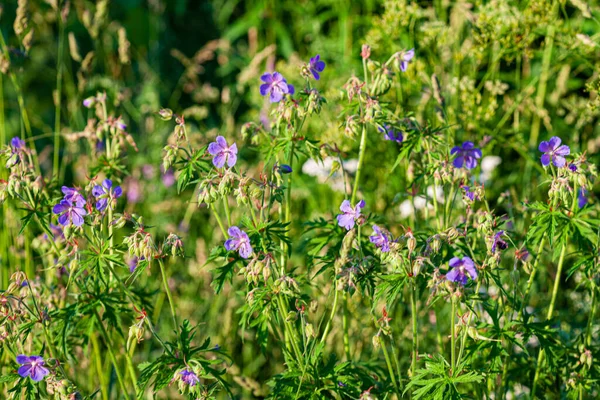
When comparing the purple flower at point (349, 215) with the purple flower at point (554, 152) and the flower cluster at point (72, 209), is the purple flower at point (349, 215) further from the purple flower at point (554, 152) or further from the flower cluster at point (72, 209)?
the flower cluster at point (72, 209)

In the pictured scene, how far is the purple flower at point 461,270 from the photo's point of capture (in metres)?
1.70

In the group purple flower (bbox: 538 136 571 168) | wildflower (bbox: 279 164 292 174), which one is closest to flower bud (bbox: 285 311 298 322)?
wildflower (bbox: 279 164 292 174)

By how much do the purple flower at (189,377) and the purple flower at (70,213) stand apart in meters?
0.49

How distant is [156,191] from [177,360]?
237cm

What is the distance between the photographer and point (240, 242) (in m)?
1.85

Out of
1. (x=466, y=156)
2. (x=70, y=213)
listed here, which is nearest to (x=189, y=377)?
(x=70, y=213)

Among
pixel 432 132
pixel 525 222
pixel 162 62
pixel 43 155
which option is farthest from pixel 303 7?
pixel 432 132

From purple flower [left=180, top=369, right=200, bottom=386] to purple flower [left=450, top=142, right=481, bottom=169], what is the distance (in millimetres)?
1044

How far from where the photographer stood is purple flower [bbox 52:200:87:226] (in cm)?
187

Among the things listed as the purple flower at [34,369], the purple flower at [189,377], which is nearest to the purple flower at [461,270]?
the purple flower at [189,377]

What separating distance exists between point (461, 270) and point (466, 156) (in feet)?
1.93

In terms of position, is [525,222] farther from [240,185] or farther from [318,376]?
[240,185]

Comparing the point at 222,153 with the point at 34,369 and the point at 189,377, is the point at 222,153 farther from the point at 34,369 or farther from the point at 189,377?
the point at 34,369

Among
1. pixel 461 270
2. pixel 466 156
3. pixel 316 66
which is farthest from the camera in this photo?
pixel 466 156
